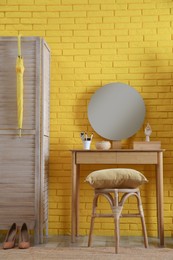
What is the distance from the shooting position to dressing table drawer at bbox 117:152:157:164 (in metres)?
4.12

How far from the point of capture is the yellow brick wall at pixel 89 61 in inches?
A: 184

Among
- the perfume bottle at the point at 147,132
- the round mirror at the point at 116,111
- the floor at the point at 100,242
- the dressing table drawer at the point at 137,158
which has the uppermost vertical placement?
the round mirror at the point at 116,111

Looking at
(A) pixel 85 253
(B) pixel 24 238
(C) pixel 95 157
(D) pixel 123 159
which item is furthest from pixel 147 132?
(B) pixel 24 238

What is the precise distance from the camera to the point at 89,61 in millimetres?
4777

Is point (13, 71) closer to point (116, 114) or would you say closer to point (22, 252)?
point (116, 114)

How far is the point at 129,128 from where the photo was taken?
4637 millimetres

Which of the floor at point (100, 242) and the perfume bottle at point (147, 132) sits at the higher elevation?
the perfume bottle at point (147, 132)

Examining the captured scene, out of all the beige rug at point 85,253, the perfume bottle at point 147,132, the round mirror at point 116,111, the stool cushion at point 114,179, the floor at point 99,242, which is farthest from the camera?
the round mirror at point 116,111

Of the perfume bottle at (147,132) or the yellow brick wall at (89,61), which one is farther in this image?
the yellow brick wall at (89,61)

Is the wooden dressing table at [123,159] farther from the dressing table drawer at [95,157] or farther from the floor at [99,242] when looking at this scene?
the floor at [99,242]

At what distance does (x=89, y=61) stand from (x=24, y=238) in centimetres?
208

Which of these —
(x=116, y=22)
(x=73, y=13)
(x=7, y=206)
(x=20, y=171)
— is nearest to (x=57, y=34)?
(x=73, y=13)

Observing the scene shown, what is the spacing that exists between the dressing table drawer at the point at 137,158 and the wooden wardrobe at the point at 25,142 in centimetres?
81

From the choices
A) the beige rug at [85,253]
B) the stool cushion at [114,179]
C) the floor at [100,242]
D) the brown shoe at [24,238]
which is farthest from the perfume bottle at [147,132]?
the brown shoe at [24,238]
